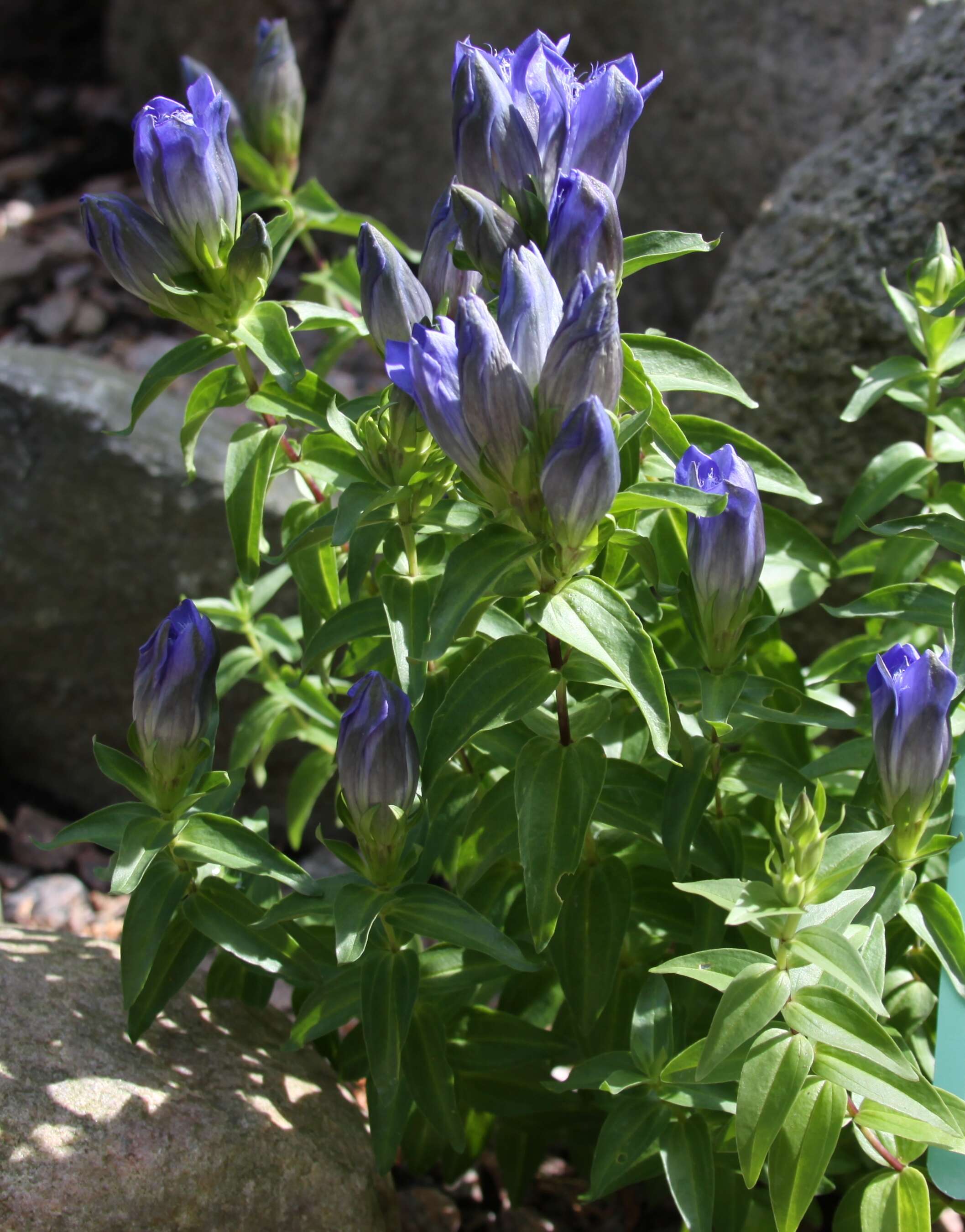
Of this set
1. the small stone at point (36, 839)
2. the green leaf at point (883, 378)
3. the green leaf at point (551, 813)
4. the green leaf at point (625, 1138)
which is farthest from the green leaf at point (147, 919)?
the small stone at point (36, 839)

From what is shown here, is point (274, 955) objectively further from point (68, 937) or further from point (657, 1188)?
point (657, 1188)

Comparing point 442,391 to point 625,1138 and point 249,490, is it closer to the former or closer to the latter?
point 249,490

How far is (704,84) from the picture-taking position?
4.16 meters

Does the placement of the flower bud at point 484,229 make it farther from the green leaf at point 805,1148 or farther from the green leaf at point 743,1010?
the green leaf at point 805,1148

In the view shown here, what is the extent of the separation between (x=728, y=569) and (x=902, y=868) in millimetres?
456

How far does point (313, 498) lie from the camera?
6.72 ft

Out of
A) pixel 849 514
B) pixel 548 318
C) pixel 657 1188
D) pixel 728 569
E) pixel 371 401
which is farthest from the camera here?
pixel 657 1188

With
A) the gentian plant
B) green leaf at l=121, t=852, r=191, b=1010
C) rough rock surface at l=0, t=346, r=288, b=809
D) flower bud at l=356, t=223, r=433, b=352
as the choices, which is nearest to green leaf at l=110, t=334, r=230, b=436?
the gentian plant

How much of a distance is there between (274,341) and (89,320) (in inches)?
135

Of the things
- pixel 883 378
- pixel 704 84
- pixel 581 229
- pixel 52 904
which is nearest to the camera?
pixel 581 229

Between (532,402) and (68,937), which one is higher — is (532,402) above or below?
above

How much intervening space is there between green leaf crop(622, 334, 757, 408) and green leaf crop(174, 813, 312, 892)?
80 cm

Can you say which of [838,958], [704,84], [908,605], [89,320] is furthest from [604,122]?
[89,320]

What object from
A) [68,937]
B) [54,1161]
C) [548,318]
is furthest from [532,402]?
[68,937]
